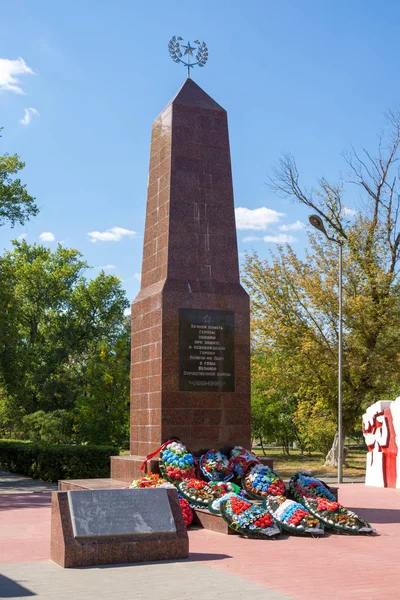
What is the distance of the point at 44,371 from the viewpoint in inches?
1597

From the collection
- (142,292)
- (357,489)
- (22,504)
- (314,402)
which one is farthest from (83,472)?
(314,402)

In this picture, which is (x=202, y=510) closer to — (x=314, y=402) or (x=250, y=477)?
(x=250, y=477)

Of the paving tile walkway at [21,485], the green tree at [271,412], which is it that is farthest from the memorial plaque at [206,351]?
the green tree at [271,412]

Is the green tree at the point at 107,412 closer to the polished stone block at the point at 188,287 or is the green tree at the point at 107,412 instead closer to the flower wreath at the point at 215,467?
the polished stone block at the point at 188,287

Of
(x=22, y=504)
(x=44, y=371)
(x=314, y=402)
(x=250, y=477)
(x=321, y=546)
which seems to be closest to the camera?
(x=321, y=546)

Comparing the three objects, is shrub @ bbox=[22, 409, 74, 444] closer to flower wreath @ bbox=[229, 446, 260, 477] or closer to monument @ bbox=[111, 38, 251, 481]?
monument @ bbox=[111, 38, 251, 481]

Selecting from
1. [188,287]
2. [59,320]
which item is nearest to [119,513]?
[188,287]

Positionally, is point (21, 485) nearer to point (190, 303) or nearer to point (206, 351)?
point (206, 351)

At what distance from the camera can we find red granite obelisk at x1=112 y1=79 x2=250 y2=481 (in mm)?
12430

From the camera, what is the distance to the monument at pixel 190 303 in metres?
12.4

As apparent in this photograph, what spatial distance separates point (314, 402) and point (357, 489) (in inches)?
592

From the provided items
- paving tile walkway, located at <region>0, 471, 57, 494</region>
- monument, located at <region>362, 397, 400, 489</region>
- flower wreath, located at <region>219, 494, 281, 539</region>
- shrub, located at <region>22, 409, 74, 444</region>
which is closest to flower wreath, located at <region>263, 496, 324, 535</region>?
flower wreath, located at <region>219, 494, 281, 539</region>

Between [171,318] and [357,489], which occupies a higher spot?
[171,318]

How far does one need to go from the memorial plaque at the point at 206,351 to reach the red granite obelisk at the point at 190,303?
2 centimetres
